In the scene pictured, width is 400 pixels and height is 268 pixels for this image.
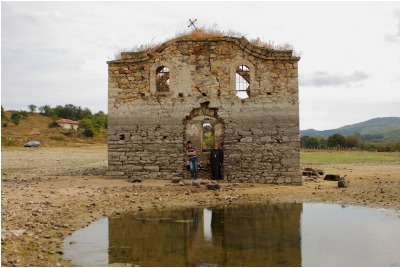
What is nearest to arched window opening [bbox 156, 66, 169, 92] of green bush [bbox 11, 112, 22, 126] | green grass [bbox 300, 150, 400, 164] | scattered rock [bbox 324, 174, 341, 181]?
scattered rock [bbox 324, 174, 341, 181]

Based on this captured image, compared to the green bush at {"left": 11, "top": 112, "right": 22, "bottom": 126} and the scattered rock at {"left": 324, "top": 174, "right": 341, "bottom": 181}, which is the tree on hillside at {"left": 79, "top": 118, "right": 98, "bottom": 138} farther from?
the scattered rock at {"left": 324, "top": 174, "right": 341, "bottom": 181}

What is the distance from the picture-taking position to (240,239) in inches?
349

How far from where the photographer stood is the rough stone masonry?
676 inches

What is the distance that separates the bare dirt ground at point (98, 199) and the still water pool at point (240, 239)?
1.79ft

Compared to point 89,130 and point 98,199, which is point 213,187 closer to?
point 98,199

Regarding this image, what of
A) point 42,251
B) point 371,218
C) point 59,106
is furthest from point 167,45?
point 59,106

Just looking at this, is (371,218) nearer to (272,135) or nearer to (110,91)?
(272,135)

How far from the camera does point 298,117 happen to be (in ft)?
56.2

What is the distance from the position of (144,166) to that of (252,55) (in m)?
6.00

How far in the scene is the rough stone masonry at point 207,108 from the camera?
17172 millimetres

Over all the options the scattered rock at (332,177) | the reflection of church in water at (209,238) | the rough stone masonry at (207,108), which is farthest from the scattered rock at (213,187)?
the scattered rock at (332,177)

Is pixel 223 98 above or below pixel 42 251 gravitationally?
above

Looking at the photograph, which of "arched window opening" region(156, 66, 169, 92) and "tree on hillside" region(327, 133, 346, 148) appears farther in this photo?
"tree on hillside" region(327, 133, 346, 148)

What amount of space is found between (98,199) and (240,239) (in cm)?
549
